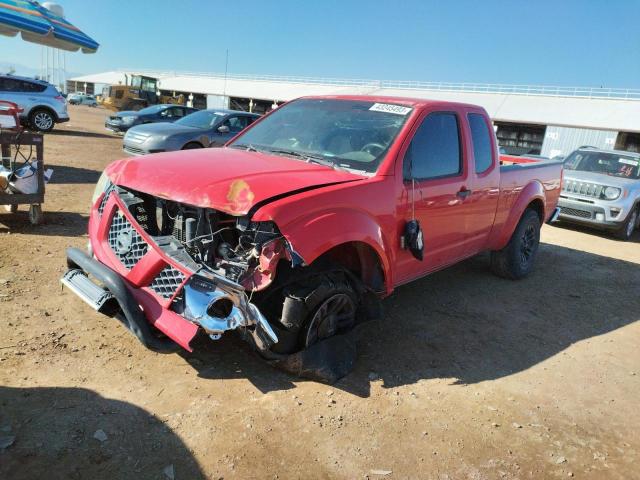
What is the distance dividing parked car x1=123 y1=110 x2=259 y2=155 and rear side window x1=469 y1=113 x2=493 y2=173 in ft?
24.2

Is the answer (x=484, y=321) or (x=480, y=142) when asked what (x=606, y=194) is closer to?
(x=480, y=142)

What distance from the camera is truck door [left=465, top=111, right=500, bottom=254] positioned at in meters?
4.68

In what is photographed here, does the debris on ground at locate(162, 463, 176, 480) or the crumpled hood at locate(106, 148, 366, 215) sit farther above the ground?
the crumpled hood at locate(106, 148, 366, 215)

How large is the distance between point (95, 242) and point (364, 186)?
1935 mm

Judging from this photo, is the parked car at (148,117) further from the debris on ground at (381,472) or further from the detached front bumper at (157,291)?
Answer: the debris on ground at (381,472)

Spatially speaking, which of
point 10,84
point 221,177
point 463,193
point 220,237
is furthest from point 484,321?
point 10,84

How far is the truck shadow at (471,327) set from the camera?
3.55m

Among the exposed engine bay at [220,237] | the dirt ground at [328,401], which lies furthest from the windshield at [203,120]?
the exposed engine bay at [220,237]

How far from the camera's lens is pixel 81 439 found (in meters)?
2.60

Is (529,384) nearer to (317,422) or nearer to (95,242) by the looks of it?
(317,422)

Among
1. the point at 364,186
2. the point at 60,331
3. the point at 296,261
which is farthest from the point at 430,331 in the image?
the point at 60,331

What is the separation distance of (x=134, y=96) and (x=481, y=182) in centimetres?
3383

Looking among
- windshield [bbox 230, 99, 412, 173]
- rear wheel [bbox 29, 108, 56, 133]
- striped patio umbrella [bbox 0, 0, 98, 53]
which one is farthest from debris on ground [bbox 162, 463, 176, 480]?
rear wheel [bbox 29, 108, 56, 133]

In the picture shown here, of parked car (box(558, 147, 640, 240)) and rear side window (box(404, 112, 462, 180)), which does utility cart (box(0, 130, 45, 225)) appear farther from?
parked car (box(558, 147, 640, 240))
